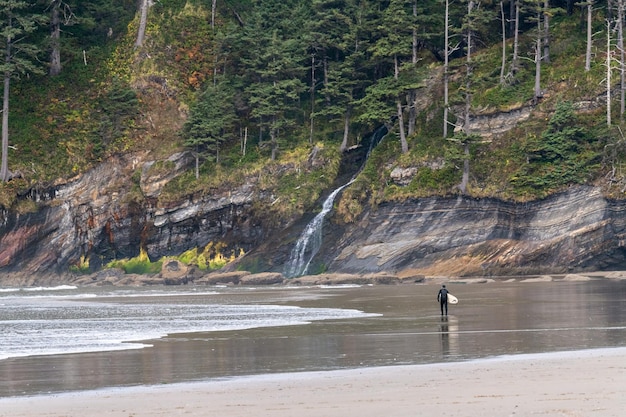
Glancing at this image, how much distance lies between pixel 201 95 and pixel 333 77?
1062 cm

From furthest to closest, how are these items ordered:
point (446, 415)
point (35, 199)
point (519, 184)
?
1. point (35, 199)
2. point (519, 184)
3. point (446, 415)

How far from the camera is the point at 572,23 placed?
60.9m

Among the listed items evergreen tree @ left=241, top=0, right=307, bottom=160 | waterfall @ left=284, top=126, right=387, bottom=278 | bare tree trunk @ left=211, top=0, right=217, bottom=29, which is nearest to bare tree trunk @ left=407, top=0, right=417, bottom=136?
waterfall @ left=284, top=126, right=387, bottom=278

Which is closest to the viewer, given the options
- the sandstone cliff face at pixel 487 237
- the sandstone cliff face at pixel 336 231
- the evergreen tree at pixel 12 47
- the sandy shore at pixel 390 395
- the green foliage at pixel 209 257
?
the sandy shore at pixel 390 395

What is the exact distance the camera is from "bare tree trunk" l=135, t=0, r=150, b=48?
7281 centimetres

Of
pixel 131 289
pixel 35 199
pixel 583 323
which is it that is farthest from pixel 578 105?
pixel 35 199

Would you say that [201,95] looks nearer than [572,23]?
No

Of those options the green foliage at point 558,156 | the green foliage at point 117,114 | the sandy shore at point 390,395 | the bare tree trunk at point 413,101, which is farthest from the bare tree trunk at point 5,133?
the sandy shore at point 390,395

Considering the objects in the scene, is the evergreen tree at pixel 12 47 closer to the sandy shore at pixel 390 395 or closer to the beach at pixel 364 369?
the beach at pixel 364 369

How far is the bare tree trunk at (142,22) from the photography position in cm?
7281

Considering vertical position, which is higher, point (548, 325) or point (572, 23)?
point (572, 23)

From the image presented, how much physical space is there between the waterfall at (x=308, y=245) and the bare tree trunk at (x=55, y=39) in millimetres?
26209

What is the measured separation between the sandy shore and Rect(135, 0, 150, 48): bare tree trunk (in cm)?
5970

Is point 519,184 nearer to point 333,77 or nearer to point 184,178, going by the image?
point 333,77
